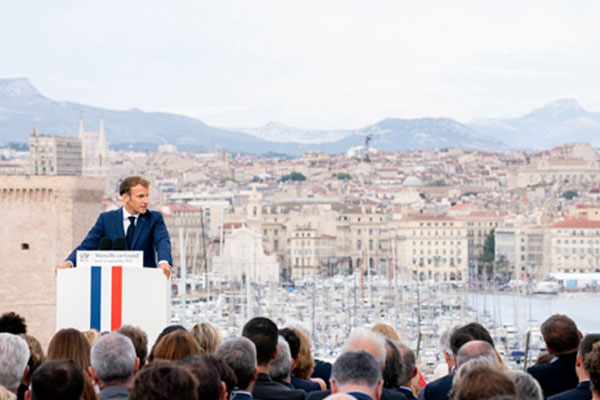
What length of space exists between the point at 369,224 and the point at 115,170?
95.8 ft

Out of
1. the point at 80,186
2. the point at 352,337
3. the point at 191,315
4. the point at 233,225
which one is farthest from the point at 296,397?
the point at 233,225

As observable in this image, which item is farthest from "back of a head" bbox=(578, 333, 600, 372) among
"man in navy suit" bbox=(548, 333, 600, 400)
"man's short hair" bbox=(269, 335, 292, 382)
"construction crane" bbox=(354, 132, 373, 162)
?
"construction crane" bbox=(354, 132, 373, 162)

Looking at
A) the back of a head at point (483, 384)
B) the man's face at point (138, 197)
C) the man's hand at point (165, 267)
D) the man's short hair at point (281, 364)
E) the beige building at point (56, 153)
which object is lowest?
the man's short hair at point (281, 364)

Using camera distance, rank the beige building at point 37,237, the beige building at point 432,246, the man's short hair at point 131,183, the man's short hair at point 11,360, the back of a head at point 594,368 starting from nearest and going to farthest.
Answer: the back of a head at point 594,368 < the man's short hair at point 11,360 < the man's short hair at point 131,183 < the beige building at point 37,237 < the beige building at point 432,246

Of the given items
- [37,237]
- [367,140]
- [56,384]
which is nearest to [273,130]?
[367,140]

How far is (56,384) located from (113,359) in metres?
0.42

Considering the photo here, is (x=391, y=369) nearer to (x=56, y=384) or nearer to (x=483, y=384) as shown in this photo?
(x=483, y=384)

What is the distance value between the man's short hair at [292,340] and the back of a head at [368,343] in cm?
45

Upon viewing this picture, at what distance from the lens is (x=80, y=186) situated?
16.5 metres

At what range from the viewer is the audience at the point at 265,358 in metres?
3.29

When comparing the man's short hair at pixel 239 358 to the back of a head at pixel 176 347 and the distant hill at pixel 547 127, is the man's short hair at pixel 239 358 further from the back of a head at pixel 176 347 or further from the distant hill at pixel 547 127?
the distant hill at pixel 547 127

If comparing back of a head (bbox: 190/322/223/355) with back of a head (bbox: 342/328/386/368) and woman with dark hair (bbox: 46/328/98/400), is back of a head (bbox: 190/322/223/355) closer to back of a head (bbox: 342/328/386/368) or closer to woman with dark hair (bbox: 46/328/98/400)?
woman with dark hair (bbox: 46/328/98/400)

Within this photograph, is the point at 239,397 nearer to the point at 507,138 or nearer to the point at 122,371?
the point at 122,371

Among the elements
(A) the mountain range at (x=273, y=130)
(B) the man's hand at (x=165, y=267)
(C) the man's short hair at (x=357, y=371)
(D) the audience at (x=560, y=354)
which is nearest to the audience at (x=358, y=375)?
(C) the man's short hair at (x=357, y=371)
